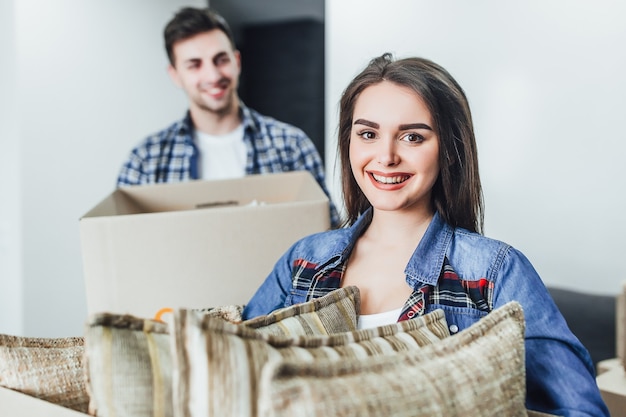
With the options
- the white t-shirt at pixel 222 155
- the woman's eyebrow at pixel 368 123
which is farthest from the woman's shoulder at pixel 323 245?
the white t-shirt at pixel 222 155

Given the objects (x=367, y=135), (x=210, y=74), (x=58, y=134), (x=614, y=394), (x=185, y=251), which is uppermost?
(x=210, y=74)

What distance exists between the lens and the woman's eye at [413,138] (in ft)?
3.86

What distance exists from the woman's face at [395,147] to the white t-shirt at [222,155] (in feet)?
4.56

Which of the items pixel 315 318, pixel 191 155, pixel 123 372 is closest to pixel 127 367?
pixel 123 372

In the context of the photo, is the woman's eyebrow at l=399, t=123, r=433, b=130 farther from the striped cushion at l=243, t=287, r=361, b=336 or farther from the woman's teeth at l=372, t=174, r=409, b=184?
the striped cushion at l=243, t=287, r=361, b=336

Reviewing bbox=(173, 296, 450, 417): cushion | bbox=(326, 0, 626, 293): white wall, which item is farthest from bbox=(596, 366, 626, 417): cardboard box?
bbox=(326, 0, 626, 293): white wall

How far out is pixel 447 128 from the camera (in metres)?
Answer: 1.20

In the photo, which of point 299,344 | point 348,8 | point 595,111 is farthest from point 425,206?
point 348,8

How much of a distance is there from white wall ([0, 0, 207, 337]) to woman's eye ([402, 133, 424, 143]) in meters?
2.22

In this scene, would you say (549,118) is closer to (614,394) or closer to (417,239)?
(614,394)

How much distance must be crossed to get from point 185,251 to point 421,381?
807mm

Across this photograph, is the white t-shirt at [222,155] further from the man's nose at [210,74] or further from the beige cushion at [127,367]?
the beige cushion at [127,367]

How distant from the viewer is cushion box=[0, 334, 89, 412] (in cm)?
89

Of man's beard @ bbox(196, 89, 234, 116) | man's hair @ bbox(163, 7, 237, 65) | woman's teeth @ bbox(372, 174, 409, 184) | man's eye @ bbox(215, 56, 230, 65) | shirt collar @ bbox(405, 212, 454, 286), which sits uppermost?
man's hair @ bbox(163, 7, 237, 65)
